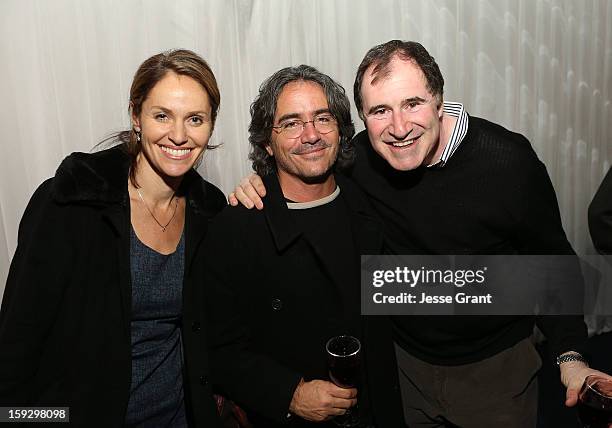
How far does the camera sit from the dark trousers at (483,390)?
2.06 m

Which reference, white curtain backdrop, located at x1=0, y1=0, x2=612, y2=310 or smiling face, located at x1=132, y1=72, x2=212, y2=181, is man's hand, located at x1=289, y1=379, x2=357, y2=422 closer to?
smiling face, located at x1=132, y1=72, x2=212, y2=181

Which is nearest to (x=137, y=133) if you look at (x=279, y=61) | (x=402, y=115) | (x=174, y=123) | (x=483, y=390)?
(x=174, y=123)

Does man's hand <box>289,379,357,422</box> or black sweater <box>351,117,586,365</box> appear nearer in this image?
man's hand <box>289,379,357,422</box>

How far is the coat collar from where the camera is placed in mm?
1924

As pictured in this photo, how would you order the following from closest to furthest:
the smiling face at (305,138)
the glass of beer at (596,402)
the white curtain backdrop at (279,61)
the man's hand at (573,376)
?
1. the glass of beer at (596,402)
2. the man's hand at (573,376)
3. the smiling face at (305,138)
4. the white curtain backdrop at (279,61)

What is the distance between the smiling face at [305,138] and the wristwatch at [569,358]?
40.2 inches

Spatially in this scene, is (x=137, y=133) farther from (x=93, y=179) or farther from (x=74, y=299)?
(x=74, y=299)

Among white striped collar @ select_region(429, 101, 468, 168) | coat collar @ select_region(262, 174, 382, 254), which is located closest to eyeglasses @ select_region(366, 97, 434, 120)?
white striped collar @ select_region(429, 101, 468, 168)

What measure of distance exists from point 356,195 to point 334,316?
0.45 meters

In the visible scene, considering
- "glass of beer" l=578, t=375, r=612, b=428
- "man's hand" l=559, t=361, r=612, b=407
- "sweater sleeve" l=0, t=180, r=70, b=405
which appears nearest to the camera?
"glass of beer" l=578, t=375, r=612, b=428

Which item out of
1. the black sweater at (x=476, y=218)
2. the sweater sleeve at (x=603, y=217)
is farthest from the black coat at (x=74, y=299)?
the sweater sleeve at (x=603, y=217)

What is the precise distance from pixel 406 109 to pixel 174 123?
772mm

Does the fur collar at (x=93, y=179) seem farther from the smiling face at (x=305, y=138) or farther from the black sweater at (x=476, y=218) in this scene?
the black sweater at (x=476, y=218)

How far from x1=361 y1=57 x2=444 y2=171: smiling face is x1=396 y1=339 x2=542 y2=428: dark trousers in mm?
785
